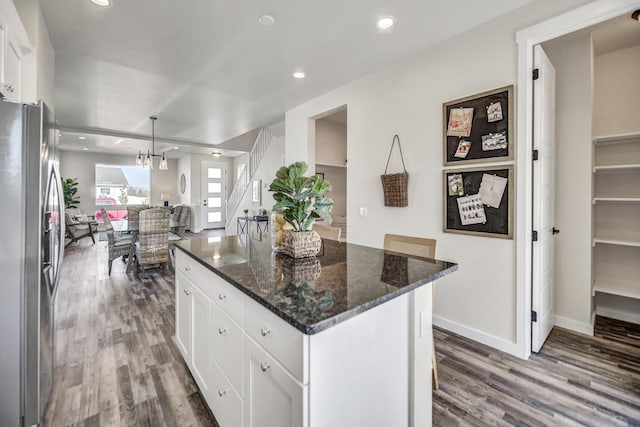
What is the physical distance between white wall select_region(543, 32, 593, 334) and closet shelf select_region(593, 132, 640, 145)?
0.19 metres

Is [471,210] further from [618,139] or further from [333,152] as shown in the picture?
[333,152]

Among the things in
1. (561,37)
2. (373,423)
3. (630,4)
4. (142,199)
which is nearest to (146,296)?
(373,423)

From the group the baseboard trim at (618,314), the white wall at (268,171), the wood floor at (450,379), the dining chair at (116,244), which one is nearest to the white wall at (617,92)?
the baseboard trim at (618,314)

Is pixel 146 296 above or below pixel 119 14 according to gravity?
below

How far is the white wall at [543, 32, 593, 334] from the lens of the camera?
2.60 meters

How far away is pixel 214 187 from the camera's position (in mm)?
10188

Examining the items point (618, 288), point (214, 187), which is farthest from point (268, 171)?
point (618, 288)

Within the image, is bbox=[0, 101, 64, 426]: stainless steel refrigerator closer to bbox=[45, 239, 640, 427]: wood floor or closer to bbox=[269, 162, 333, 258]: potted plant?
bbox=[45, 239, 640, 427]: wood floor

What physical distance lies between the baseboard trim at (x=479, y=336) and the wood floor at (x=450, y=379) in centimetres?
7

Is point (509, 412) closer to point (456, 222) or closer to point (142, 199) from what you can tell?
point (456, 222)

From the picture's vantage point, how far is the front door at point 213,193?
9875mm

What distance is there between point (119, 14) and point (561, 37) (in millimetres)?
3312

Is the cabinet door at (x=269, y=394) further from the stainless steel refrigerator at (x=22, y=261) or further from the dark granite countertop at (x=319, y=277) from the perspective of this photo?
the stainless steel refrigerator at (x=22, y=261)

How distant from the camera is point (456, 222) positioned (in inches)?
103
